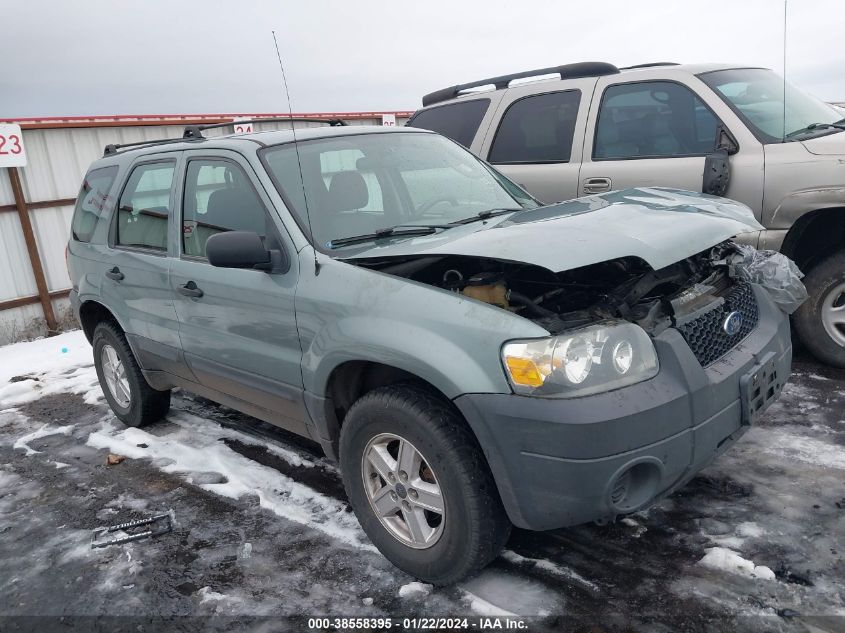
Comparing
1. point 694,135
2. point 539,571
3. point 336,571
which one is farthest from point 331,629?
point 694,135

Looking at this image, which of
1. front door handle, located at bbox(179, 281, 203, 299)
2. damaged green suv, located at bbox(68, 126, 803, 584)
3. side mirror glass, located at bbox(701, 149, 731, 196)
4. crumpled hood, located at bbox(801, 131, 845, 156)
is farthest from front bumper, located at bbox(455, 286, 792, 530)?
crumpled hood, located at bbox(801, 131, 845, 156)

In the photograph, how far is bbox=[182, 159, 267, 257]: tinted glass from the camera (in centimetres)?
351

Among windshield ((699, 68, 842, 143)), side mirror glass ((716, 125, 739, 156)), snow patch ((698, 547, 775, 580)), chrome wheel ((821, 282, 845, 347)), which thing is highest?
windshield ((699, 68, 842, 143))

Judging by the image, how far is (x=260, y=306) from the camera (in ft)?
11.0

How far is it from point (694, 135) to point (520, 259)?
124 inches

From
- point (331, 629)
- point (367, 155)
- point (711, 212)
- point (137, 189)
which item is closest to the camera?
point (331, 629)

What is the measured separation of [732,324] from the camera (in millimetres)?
2945

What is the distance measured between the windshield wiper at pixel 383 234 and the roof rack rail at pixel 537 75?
9.63 ft

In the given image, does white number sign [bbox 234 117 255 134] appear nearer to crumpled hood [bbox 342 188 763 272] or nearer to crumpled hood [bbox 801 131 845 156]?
crumpled hood [bbox 342 188 763 272]

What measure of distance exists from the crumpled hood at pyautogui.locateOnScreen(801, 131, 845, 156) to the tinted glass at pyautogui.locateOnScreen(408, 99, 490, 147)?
2.58 meters

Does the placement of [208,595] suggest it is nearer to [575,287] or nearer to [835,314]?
[575,287]

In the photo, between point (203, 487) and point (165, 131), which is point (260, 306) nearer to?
point (203, 487)

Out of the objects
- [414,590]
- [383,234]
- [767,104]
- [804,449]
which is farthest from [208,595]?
[767,104]

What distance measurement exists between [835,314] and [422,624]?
144 inches
